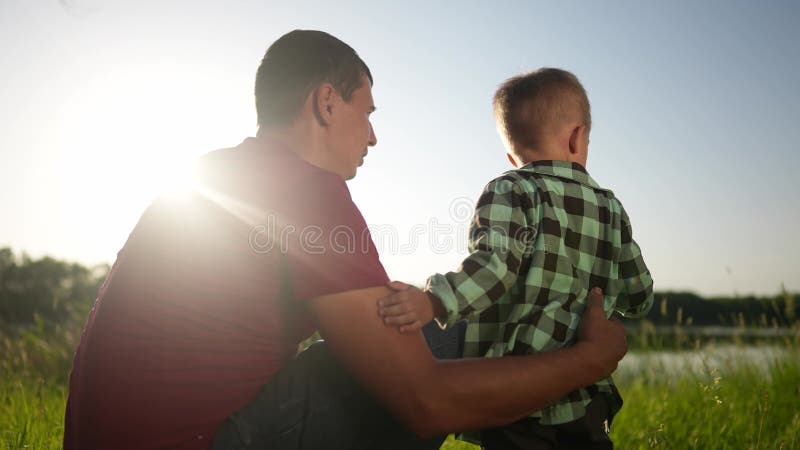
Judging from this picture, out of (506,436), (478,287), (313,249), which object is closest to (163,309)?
(313,249)

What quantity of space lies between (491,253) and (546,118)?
0.71 m

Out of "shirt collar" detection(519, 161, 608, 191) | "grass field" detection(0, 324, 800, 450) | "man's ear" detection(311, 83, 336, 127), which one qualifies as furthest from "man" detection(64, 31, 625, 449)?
"grass field" detection(0, 324, 800, 450)

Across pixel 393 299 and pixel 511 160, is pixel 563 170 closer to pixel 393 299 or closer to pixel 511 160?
pixel 511 160

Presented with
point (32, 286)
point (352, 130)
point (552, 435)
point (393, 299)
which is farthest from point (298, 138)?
point (32, 286)

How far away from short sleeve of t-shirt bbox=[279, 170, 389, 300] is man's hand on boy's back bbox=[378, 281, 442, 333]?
0.07 meters

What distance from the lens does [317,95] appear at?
6.60 ft

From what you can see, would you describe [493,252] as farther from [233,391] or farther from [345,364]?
[233,391]

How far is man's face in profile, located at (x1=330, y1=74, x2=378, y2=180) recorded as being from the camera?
82.6 inches

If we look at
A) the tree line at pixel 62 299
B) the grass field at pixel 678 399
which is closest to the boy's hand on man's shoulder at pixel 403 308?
the grass field at pixel 678 399

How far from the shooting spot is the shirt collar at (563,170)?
2191 mm

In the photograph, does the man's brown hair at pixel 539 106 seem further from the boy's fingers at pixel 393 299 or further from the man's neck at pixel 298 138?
the boy's fingers at pixel 393 299

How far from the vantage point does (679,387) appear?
486 cm

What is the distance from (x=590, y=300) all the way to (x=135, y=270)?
1.49 meters

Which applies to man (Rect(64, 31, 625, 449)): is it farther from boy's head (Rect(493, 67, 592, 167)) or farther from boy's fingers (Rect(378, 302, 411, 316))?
boy's head (Rect(493, 67, 592, 167))
